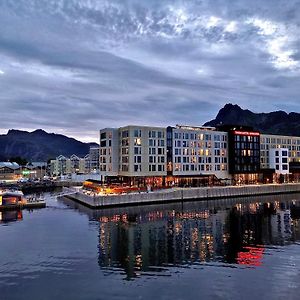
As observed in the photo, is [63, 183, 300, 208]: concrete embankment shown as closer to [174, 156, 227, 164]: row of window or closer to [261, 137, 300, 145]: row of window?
[174, 156, 227, 164]: row of window

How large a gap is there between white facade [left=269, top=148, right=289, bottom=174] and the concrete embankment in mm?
16368

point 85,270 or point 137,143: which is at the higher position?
point 137,143

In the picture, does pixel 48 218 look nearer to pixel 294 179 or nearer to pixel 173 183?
pixel 173 183

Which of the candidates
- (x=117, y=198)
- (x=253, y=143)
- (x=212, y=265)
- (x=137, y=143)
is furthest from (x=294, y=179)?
(x=212, y=265)

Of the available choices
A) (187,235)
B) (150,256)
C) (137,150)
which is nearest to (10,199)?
(137,150)

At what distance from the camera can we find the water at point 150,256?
127ft

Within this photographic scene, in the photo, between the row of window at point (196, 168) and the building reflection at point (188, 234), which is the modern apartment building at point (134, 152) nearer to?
the row of window at point (196, 168)

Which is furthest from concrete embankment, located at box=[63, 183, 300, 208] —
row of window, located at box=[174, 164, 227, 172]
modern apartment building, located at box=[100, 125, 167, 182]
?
modern apartment building, located at box=[100, 125, 167, 182]

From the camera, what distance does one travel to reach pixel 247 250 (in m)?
55.1

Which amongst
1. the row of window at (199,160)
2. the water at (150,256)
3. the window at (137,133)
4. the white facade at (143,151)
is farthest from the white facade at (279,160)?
the water at (150,256)

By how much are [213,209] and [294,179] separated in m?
82.2

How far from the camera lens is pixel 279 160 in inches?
6462

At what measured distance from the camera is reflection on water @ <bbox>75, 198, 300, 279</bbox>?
49.3 m

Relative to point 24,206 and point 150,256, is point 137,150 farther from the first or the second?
point 150,256
